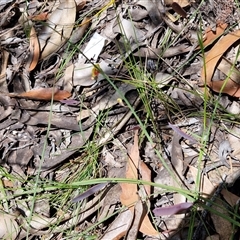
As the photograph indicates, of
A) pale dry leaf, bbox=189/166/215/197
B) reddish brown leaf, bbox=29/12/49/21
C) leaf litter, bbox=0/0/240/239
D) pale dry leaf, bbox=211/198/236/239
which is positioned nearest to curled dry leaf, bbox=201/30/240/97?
leaf litter, bbox=0/0/240/239

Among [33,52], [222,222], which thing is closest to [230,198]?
[222,222]

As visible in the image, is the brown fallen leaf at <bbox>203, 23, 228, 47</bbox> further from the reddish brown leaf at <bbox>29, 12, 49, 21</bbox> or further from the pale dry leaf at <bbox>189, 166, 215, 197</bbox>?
the reddish brown leaf at <bbox>29, 12, 49, 21</bbox>

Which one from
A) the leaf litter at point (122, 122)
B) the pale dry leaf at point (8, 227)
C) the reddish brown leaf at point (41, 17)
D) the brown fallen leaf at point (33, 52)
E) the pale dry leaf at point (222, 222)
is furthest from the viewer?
the reddish brown leaf at point (41, 17)

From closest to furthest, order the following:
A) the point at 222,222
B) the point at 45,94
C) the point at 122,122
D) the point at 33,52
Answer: the point at 222,222, the point at 122,122, the point at 45,94, the point at 33,52

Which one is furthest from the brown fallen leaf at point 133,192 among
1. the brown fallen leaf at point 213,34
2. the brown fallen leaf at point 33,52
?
the brown fallen leaf at point 33,52

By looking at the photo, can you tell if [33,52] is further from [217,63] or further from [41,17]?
[217,63]

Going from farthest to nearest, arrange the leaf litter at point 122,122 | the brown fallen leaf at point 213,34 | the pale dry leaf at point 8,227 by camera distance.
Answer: the brown fallen leaf at point 213,34 → the pale dry leaf at point 8,227 → the leaf litter at point 122,122

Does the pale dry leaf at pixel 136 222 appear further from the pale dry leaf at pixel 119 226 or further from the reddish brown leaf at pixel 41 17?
the reddish brown leaf at pixel 41 17
